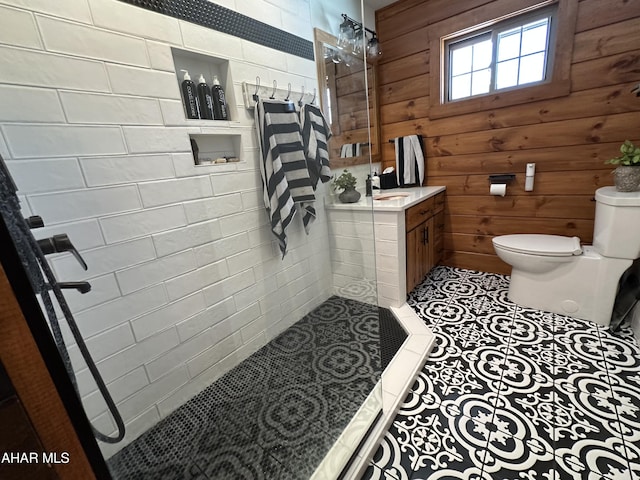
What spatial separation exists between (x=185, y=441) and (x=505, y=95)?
2970 mm

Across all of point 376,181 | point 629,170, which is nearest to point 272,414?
point 376,181

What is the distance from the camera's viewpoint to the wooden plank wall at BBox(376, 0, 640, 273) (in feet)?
5.82

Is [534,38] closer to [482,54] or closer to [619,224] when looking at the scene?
[482,54]

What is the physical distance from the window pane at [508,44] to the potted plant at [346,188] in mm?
1529

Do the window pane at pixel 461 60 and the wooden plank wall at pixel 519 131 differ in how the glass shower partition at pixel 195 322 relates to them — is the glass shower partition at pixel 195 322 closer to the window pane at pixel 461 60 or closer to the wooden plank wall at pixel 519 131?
the wooden plank wall at pixel 519 131

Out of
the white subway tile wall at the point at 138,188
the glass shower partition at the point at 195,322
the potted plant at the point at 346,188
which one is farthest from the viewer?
the potted plant at the point at 346,188

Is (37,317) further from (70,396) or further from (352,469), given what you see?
(352,469)

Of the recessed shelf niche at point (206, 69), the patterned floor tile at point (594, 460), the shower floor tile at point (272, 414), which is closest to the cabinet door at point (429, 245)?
the shower floor tile at point (272, 414)

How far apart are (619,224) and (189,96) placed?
2.42 metres

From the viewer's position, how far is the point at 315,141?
5.96 ft

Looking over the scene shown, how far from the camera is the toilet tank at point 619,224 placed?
1.54 meters

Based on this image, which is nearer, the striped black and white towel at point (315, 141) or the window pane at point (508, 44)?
the striped black and white towel at point (315, 141)

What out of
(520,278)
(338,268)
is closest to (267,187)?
(338,268)

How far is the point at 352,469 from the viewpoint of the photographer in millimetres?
1041
